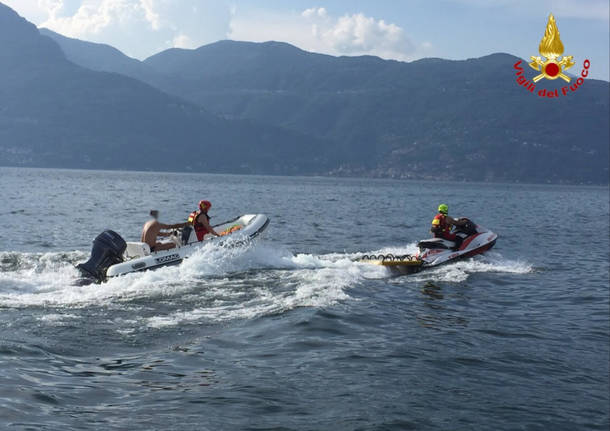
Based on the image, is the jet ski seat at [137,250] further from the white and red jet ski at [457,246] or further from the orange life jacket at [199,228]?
the white and red jet ski at [457,246]

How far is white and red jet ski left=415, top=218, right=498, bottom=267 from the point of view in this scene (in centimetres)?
2047

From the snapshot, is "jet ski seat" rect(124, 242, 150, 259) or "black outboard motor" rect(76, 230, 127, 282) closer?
"black outboard motor" rect(76, 230, 127, 282)

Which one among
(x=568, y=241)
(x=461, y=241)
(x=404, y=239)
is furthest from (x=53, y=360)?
(x=568, y=241)

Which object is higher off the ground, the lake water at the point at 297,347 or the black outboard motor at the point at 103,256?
the black outboard motor at the point at 103,256

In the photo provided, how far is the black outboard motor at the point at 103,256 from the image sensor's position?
52.9 ft

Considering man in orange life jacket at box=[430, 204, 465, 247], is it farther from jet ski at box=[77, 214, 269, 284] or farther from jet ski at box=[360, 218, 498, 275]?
jet ski at box=[77, 214, 269, 284]

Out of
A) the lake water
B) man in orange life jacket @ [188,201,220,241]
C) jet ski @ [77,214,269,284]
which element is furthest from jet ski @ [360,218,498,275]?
man in orange life jacket @ [188,201,220,241]

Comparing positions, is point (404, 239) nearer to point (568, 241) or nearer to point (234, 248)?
point (568, 241)

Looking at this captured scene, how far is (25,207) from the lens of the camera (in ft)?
151

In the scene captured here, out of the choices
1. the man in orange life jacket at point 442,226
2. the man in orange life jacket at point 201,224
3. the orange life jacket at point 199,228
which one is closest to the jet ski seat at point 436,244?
the man in orange life jacket at point 442,226

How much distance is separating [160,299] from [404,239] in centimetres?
2081

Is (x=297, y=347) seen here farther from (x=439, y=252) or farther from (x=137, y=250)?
(x=439, y=252)

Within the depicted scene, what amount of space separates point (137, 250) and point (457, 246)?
10.6 m

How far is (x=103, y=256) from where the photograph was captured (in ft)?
54.1
